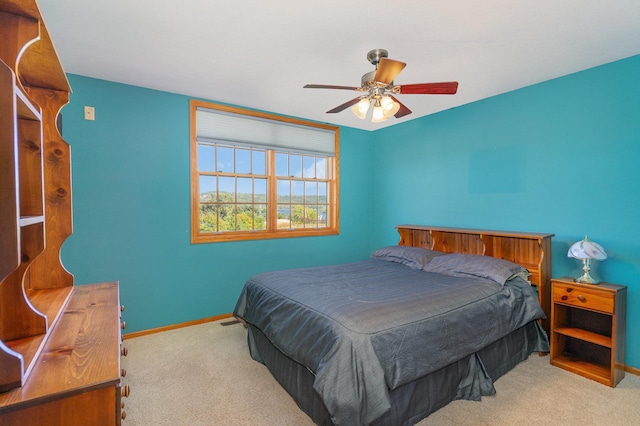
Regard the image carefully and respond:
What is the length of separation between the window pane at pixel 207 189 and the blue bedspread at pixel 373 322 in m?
1.41

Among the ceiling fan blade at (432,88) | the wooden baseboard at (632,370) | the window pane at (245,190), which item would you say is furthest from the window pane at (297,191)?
the wooden baseboard at (632,370)

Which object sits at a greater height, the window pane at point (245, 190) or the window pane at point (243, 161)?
the window pane at point (243, 161)

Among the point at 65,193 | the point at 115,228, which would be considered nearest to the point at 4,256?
the point at 65,193

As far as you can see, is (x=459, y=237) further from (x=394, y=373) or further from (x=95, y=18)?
(x=95, y=18)

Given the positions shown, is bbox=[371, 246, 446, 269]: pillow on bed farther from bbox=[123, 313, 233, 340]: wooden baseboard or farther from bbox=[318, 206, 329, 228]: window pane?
bbox=[123, 313, 233, 340]: wooden baseboard

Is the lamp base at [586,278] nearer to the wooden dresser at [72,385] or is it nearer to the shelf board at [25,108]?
the wooden dresser at [72,385]

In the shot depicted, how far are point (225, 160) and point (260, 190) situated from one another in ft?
1.94

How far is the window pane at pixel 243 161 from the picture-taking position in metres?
3.92

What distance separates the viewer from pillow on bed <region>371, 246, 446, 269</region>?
3.37 meters

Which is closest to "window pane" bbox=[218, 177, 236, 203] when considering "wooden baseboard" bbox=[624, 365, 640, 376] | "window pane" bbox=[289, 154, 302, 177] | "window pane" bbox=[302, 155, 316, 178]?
"window pane" bbox=[289, 154, 302, 177]

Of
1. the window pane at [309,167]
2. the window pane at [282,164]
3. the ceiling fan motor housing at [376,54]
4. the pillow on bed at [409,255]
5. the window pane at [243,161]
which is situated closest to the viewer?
the ceiling fan motor housing at [376,54]

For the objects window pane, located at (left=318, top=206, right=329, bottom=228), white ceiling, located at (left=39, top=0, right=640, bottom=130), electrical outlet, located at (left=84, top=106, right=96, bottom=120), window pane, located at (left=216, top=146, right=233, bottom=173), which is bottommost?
window pane, located at (left=318, top=206, right=329, bottom=228)

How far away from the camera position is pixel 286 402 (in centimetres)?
218

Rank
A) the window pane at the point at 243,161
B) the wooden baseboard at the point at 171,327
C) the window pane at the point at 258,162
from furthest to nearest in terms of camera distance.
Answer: the window pane at the point at 258,162 < the window pane at the point at 243,161 < the wooden baseboard at the point at 171,327
